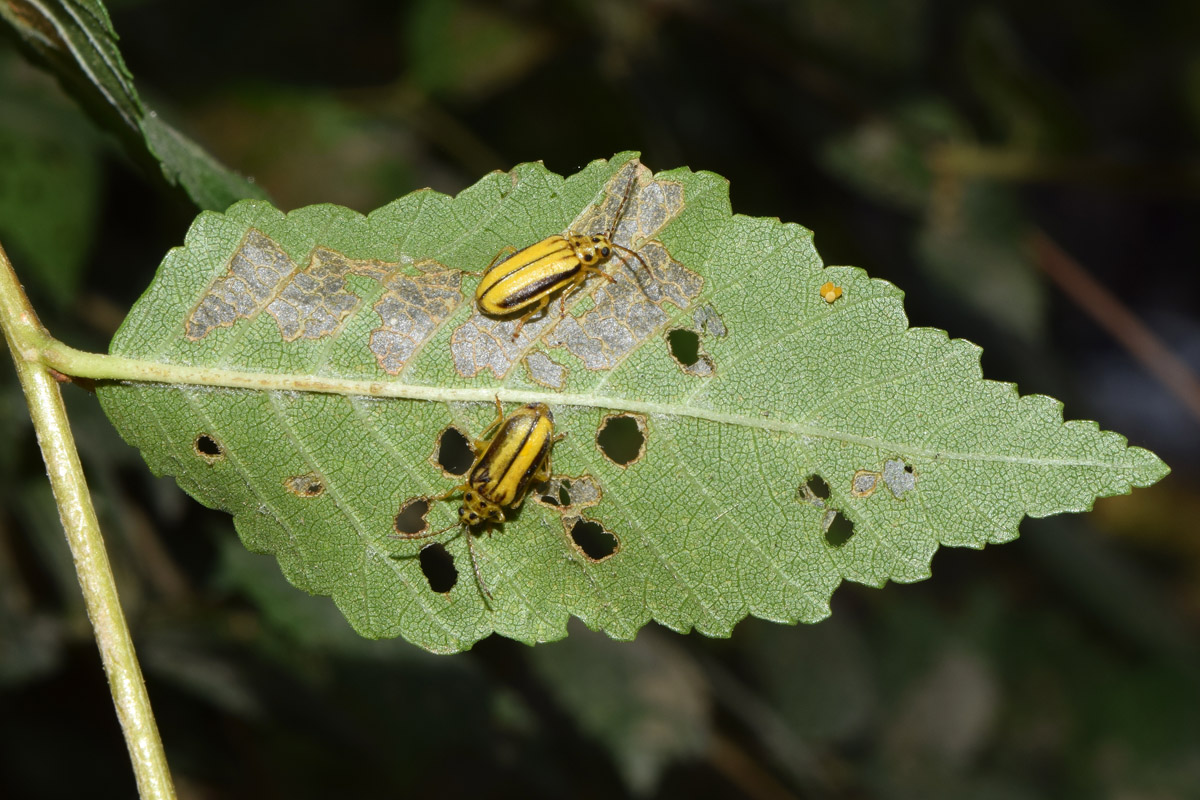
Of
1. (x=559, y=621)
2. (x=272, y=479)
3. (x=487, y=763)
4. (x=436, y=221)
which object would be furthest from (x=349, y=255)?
(x=487, y=763)

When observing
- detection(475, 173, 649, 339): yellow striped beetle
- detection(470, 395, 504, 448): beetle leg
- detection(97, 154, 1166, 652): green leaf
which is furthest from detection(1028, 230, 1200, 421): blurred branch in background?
detection(470, 395, 504, 448): beetle leg

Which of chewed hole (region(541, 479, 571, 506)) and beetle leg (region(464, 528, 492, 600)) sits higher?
chewed hole (region(541, 479, 571, 506))

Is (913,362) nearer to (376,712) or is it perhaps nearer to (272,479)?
(272,479)

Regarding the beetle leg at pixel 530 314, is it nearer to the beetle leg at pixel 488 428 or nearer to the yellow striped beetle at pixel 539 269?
the yellow striped beetle at pixel 539 269

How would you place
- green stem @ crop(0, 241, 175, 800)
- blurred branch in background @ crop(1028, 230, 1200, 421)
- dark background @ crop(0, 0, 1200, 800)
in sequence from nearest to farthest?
green stem @ crop(0, 241, 175, 800) → dark background @ crop(0, 0, 1200, 800) → blurred branch in background @ crop(1028, 230, 1200, 421)

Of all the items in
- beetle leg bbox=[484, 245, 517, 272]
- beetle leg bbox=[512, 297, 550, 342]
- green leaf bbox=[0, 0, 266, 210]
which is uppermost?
beetle leg bbox=[484, 245, 517, 272]

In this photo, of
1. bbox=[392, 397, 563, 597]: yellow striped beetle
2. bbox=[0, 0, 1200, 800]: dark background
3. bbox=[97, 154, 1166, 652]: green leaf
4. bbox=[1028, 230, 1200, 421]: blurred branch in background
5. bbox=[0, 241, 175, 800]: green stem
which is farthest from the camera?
bbox=[1028, 230, 1200, 421]: blurred branch in background

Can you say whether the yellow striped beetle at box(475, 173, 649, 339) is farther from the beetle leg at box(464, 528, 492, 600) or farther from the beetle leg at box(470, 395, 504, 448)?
the beetle leg at box(464, 528, 492, 600)
